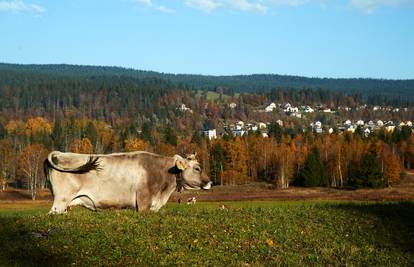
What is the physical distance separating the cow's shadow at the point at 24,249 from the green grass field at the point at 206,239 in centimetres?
2

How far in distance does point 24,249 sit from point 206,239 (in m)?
4.27

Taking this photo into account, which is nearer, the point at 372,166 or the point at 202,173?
the point at 202,173

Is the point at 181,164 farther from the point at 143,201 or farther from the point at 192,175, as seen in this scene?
the point at 143,201

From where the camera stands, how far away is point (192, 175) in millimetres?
21094

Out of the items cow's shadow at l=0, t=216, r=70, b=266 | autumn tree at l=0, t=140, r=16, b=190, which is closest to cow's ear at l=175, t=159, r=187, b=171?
cow's shadow at l=0, t=216, r=70, b=266

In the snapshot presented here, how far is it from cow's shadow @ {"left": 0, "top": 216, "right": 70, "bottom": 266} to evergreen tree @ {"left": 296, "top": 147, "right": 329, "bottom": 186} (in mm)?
100924

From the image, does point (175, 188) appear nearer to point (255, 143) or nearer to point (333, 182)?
point (333, 182)

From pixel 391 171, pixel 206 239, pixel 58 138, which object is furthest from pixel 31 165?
pixel 206 239

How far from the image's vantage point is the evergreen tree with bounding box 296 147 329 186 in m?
114

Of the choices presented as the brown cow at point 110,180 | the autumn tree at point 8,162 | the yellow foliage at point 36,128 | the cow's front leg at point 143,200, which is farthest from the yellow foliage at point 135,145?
the cow's front leg at point 143,200

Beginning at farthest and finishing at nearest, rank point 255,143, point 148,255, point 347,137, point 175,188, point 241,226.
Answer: point 347,137 → point 255,143 → point 175,188 → point 241,226 → point 148,255

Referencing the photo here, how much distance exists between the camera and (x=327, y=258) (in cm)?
1329

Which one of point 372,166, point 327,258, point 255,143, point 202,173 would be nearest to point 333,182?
point 372,166

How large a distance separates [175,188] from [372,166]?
86136mm
